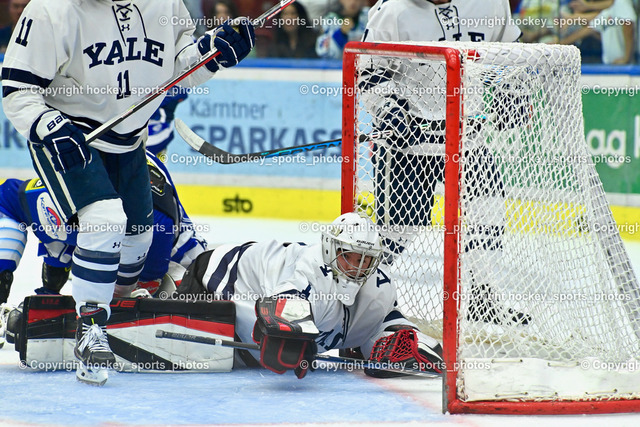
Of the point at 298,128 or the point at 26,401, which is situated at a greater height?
the point at 298,128

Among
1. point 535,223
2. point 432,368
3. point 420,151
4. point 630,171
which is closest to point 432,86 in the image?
point 420,151

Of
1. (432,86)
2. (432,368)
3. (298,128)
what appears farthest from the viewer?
(298,128)

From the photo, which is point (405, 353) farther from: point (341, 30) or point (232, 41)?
point (341, 30)

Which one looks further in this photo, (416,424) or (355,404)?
(355,404)

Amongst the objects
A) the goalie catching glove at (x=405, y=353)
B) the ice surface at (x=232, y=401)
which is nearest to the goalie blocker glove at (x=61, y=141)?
the ice surface at (x=232, y=401)

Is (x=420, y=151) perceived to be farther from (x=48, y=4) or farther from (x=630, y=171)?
(x=630, y=171)

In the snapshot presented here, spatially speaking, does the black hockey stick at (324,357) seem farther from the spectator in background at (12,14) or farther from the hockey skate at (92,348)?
the spectator in background at (12,14)

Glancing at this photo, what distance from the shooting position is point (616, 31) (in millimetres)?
5832

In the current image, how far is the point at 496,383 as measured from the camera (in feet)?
9.07

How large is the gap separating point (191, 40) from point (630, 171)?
3.20 m

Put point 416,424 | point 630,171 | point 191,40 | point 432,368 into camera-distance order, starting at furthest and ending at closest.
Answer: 1. point 630,171
2. point 191,40
3. point 432,368
4. point 416,424

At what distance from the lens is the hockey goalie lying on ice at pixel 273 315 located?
2992 mm

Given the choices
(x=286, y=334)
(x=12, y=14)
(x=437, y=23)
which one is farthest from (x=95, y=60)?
(x=12, y=14)

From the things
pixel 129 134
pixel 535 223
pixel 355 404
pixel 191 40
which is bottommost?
pixel 355 404
